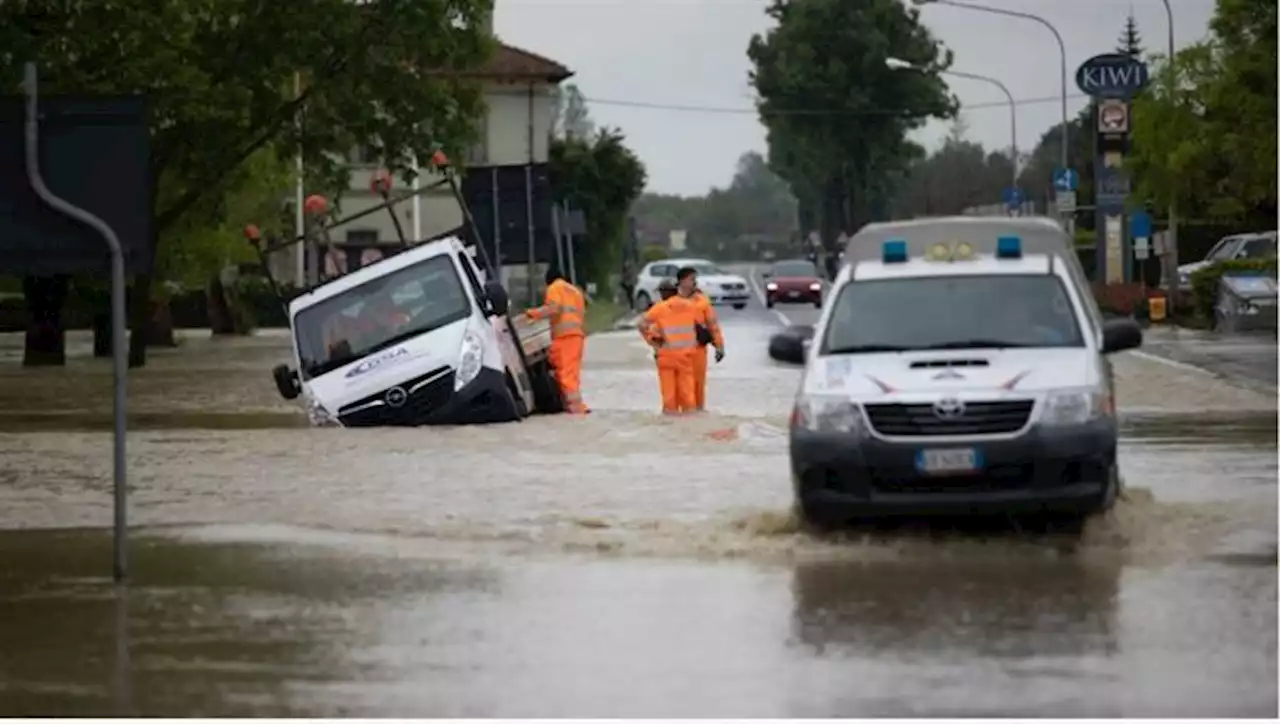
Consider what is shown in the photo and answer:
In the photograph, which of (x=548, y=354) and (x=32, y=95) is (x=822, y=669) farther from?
(x=548, y=354)

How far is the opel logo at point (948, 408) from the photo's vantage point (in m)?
13.9

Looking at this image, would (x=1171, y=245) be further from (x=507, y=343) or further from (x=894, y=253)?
(x=894, y=253)

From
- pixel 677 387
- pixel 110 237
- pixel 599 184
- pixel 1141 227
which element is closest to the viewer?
pixel 110 237

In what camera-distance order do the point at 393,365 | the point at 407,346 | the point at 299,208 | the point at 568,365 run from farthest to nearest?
the point at 299,208 → the point at 568,365 → the point at 407,346 → the point at 393,365

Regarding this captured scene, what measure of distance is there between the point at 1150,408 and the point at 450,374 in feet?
24.5

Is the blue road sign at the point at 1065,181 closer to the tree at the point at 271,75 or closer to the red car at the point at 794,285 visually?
the red car at the point at 794,285

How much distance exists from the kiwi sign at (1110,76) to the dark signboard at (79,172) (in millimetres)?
39485

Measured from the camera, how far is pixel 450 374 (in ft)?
79.9

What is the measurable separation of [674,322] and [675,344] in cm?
30

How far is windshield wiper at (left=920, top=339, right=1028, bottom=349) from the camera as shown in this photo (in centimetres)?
1484

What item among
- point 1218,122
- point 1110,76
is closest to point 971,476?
point 1218,122

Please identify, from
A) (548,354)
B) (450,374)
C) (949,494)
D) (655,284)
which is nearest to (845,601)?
(949,494)

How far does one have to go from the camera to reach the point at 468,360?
24.5 m

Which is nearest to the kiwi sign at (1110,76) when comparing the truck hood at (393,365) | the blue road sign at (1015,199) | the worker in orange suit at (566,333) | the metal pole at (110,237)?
the blue road sign at (1015,199)
